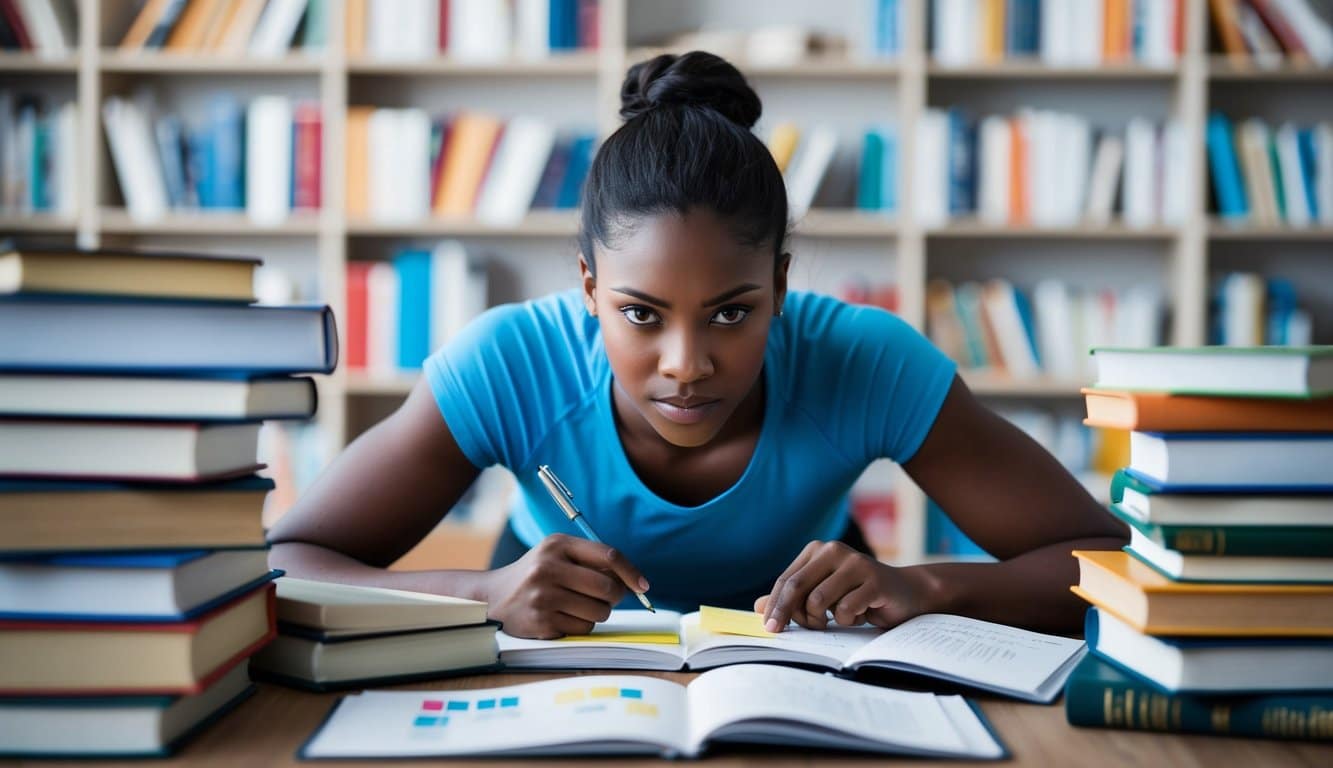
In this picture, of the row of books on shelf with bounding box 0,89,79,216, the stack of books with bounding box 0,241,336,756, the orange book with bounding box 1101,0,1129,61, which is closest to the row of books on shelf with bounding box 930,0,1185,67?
the orange book with bounding box 1101,0,1129,61

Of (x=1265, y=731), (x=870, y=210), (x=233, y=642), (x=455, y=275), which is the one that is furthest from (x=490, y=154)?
(x=1265, y=731)

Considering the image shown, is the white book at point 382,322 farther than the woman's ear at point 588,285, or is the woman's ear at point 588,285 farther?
the white book at point 382,322

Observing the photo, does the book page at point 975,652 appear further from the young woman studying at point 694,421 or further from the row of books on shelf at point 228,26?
the row of books on shelf at point 228,26

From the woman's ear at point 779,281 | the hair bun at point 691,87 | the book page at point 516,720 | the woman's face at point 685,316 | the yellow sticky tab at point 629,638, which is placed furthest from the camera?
the hair bun at point 691,87

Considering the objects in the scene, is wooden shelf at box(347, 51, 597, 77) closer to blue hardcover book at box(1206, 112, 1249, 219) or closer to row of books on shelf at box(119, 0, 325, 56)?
row of books on shelf at box(119, 0, 325, 56)

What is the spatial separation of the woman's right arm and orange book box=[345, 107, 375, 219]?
1950 millimetres

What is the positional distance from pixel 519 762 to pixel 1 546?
1.23 ft

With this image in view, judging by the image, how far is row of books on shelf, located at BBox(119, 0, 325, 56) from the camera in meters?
3.21

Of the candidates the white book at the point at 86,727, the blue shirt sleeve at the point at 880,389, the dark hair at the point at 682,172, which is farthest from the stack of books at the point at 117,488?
the blue shirt sleeve at the point at 880,389

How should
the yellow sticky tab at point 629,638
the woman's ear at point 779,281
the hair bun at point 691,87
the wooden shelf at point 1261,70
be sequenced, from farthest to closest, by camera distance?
the wooden shelf at point 1261,70
the hair bun at point 691,87
the woman's ear at point 779,281
the yellow sticky tab at point 629,638

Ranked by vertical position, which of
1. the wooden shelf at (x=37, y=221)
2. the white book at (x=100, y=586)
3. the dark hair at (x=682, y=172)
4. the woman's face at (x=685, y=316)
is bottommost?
the white book at (x=100, y=586)

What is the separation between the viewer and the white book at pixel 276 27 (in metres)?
3.21

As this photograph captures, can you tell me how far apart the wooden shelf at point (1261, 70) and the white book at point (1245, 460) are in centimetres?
266

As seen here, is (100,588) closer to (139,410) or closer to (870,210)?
(139,410)
